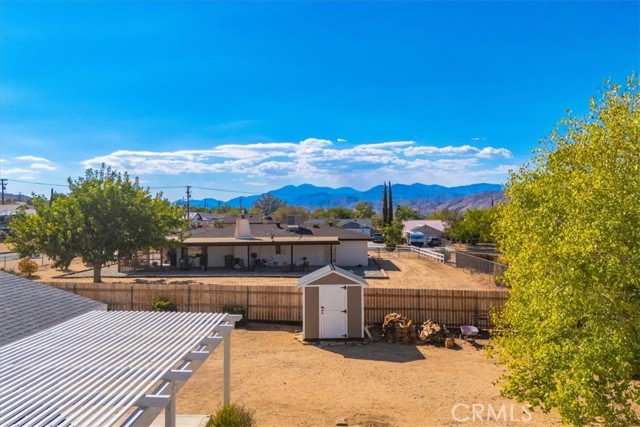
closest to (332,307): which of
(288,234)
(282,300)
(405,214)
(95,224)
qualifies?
(282,300)

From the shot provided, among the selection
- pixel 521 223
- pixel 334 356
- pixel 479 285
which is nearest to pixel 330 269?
pixel 334 356

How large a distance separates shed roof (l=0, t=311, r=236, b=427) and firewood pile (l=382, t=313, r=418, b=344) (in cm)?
796

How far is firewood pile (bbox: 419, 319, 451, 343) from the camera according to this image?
15391 millimetres

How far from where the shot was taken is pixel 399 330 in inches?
607

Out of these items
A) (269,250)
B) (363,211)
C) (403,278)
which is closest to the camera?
(403,278)

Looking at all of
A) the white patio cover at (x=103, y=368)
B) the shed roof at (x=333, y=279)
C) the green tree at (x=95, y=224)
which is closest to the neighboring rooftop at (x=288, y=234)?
the green tree at (x=95, y=224)

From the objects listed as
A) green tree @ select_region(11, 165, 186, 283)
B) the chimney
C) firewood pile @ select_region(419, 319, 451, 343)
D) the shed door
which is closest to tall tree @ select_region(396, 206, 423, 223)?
the chimney

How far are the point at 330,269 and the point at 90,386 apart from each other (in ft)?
35.5

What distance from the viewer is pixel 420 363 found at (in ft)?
43.7

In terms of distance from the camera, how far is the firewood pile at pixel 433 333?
15.4 meters

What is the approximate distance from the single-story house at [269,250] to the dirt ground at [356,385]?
641 inches

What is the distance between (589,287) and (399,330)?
397 inches

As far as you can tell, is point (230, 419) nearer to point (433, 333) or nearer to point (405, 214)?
point (433, 333)

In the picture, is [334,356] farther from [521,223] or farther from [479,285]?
[479,285]
